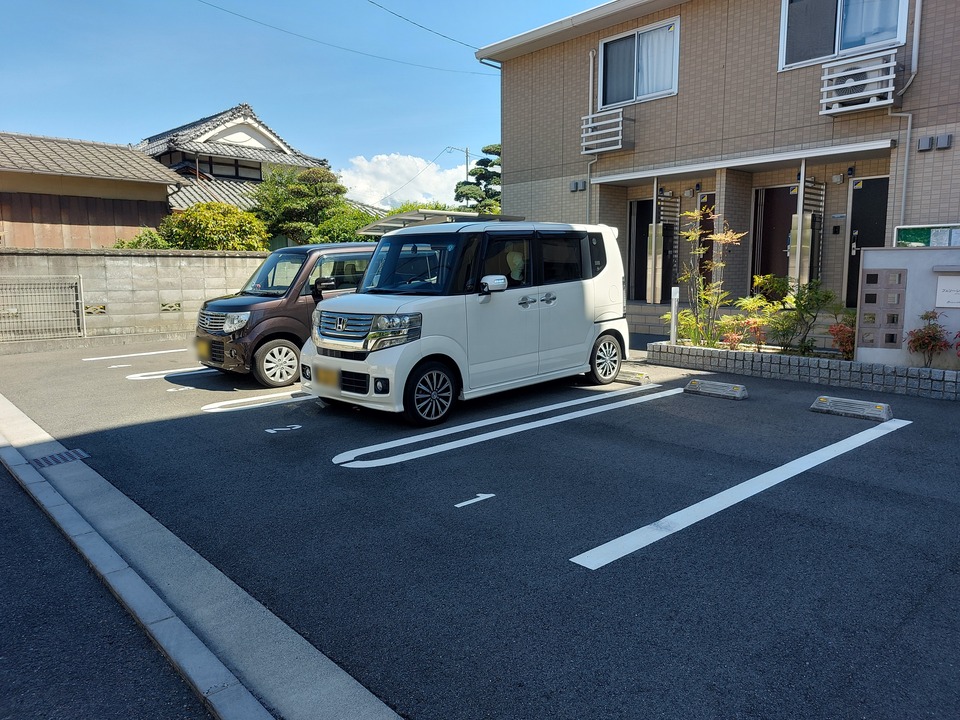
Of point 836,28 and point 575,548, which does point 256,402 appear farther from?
point 836,28

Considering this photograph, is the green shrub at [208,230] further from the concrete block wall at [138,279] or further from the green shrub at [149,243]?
the concrete block wall at [138,279]

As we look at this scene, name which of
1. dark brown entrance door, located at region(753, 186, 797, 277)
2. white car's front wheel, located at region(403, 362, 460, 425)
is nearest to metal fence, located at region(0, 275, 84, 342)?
white car's front wheel, located at region(403, 362, 460, 425)

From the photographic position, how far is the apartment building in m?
9.72

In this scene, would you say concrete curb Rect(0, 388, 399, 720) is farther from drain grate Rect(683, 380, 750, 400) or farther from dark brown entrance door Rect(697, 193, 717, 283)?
dark brown entrance door Rect(697, 193, 717, 283)

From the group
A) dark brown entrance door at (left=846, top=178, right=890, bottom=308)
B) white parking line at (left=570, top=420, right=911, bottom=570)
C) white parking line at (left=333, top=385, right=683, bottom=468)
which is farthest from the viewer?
dark brown entrance door at (left=846, top=178, right=890, bottom=308)

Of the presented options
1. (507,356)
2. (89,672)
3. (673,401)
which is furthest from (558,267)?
(89,672)

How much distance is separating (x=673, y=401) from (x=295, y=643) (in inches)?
213

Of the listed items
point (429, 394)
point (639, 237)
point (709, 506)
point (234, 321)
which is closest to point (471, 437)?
point (429, 394)

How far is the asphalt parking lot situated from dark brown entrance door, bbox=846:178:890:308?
5385 millimetres

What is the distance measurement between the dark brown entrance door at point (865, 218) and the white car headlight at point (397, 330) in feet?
28.0

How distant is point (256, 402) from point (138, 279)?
695cm

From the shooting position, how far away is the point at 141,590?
3.29m

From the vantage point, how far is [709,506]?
4281 millimetres

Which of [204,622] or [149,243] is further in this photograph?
[149,243]
